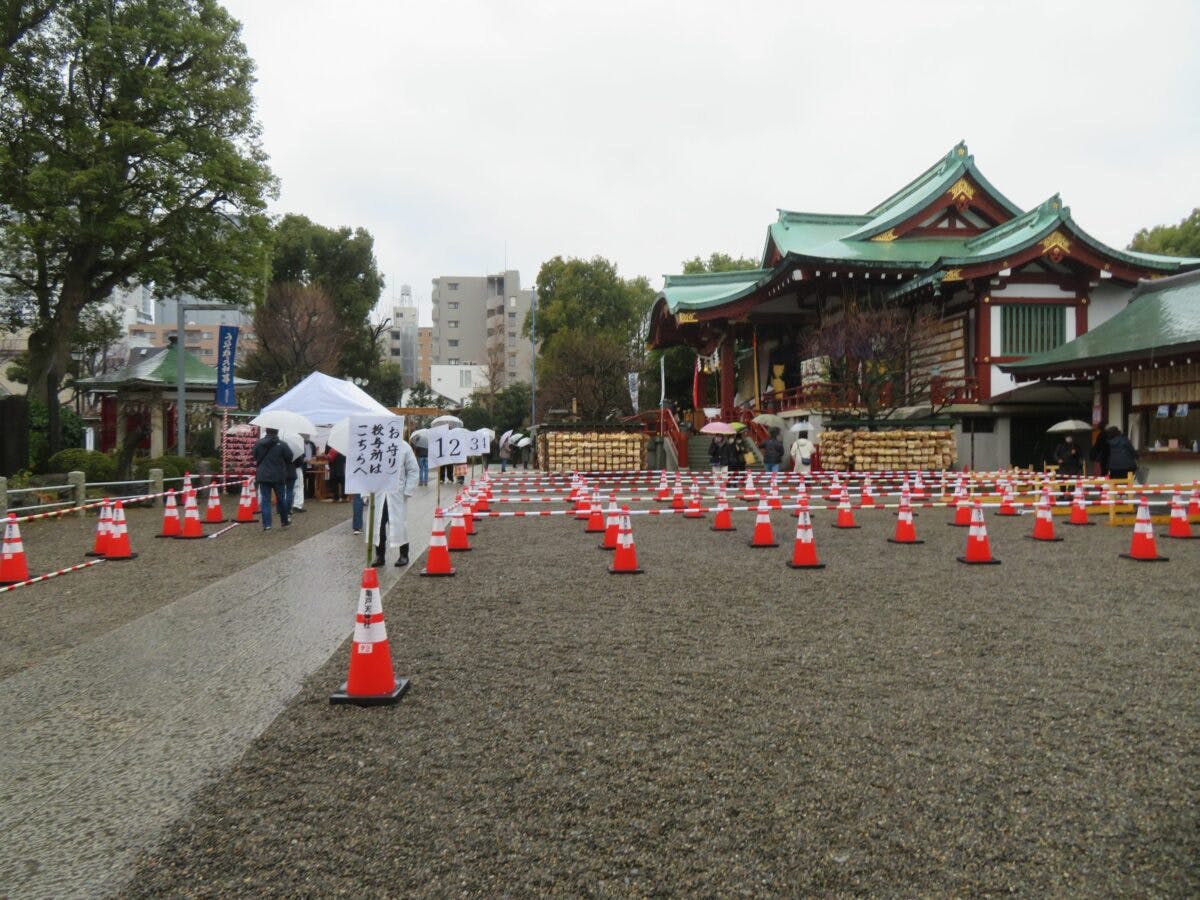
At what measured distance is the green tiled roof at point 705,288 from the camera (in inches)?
1209

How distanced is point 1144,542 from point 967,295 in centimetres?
1667

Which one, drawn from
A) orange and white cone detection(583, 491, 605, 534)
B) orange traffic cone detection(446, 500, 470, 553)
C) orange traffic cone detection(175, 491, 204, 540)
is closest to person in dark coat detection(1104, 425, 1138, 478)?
orange and white cone detection(583, 491, 605, 534)

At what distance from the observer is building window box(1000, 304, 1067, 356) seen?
24891mm

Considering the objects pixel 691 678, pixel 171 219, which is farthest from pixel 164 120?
pixel 691 678

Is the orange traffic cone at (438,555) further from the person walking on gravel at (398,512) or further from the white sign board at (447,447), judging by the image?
the white sign board at (447,447)

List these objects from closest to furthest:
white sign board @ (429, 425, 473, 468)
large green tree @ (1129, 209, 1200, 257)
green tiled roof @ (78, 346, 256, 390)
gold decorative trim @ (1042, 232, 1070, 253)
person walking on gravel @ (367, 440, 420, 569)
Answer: person walking on gravel @ (367, 440, 420, 569), white sign board @ (429, 425, 473, 468), gold decorative trim @ (1042, 232, 1070, 253), green tiled roof @ (78, 346, 256, 390), large green tree @ (1129, 209, 1200, 257)

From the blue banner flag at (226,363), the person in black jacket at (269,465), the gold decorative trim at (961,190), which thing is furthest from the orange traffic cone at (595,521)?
the gold decorative trim at (961,190)

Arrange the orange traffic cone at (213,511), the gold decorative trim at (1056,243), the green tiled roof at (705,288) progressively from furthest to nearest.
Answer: the green tiled roof at (705,288), the gold decorative trim at (1056,243), the orange traffic cone at (213,511)

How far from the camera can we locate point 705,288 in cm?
3462

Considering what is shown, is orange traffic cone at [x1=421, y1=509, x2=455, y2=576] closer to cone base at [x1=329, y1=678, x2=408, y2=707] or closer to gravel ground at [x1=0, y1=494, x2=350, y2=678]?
gravel ground at [x1=0, y1=494, x2=350, y2=678]

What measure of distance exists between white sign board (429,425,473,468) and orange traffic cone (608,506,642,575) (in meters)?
4.61

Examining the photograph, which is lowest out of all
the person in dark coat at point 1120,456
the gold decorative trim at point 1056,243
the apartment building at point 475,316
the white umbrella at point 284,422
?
the person in dark coat at point 1120,456

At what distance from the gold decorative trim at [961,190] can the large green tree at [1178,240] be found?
13579 millimetres

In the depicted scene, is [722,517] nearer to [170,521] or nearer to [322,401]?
[170,521]
